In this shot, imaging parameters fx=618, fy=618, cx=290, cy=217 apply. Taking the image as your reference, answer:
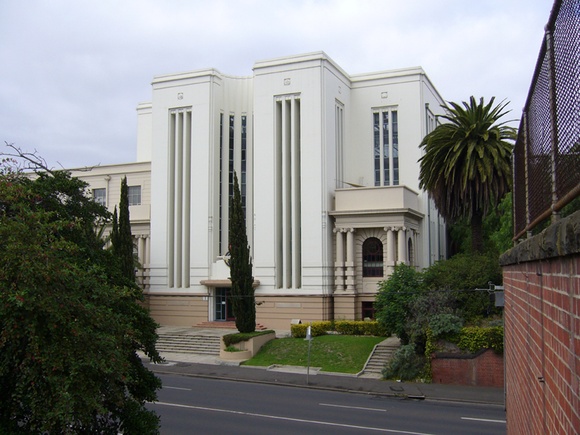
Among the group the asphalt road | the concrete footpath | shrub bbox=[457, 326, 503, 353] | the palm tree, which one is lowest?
the concrete footpath

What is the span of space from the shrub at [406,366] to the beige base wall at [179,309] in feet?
58.2

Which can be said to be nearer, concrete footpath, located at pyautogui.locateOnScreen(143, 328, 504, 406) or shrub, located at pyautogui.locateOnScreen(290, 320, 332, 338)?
concrete footpath, located at pyautogui.locateOnScreen(143, 328, 504, 406)

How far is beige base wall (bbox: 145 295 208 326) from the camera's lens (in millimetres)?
43562

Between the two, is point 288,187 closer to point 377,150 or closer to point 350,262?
point 350,262

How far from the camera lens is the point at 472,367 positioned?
27.4m

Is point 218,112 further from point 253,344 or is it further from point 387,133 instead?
point 253,344

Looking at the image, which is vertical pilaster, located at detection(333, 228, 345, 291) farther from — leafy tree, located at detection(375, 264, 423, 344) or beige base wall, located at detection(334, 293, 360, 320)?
leafy tree, located at detection(375, 264, 423, 344)

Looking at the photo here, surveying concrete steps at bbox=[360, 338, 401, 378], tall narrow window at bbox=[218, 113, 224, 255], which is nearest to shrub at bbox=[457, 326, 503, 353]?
concrete steps at bbox=[360, 338, 401, 378]

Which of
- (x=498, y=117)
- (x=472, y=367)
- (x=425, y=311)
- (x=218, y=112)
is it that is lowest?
(x=472, y=367)

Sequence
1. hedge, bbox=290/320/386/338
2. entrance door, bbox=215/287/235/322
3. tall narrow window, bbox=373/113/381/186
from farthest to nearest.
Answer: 1. tall narrow window, bbox=373/113/381/186
2. entrance door, bbox=215/287/235/322
3. hedge, bbox=290/320/386/338

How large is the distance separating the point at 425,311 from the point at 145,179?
26.2 meters

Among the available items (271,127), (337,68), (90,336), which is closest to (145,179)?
(271,127)

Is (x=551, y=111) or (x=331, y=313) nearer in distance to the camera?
(x=551, y=111)

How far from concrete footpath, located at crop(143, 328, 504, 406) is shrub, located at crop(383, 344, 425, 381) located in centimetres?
57
